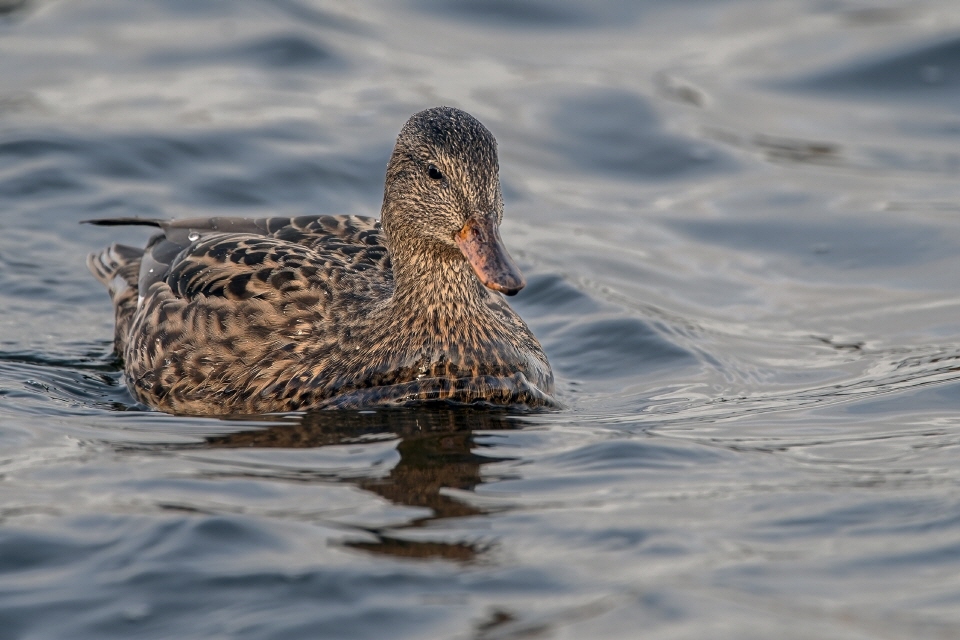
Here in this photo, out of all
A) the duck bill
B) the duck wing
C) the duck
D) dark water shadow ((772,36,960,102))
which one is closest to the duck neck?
the duck

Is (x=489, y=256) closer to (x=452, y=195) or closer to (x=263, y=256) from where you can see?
(x=452, y=195)

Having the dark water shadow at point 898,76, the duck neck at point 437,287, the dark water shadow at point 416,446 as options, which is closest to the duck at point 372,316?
the duck neck at point 437,287

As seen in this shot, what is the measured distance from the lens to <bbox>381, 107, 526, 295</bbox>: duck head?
290 inches

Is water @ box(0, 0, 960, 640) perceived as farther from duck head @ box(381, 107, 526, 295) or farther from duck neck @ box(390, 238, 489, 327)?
duck head @ box(381, 107, 526, 295)

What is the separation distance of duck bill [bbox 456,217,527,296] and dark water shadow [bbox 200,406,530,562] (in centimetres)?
80

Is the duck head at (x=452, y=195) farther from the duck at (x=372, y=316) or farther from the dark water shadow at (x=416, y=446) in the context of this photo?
the dark water shadow at (x=416, y=446)

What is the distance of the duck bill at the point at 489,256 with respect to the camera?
7164mm

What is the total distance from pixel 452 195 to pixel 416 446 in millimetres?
1317

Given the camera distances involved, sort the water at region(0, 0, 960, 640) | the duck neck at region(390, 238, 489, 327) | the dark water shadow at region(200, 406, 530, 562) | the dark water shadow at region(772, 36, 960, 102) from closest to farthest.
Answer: the water at region(0, 0, 960, 640), the dark water shadow at region(200, 406, 530, 562), the duck neck at region(390, 238, 489, 327), the dark water shadow at region(772, 36, 960, 102)

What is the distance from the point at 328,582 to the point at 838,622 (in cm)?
189

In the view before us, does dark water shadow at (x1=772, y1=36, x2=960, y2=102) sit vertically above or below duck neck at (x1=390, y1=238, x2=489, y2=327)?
above

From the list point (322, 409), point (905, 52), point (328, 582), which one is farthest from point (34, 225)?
point (905, 52)

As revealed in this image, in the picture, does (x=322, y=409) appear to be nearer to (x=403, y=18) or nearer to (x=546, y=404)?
(x=546, y=404)

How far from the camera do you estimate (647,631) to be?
5.18 meters
